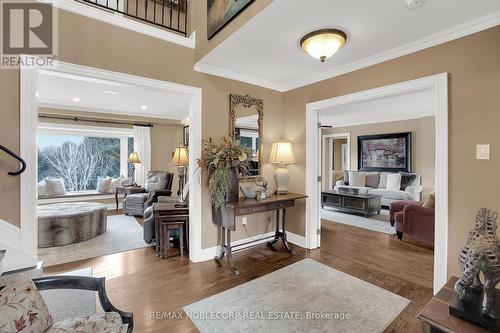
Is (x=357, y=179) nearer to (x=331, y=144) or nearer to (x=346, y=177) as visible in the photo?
(x=346, y=177)

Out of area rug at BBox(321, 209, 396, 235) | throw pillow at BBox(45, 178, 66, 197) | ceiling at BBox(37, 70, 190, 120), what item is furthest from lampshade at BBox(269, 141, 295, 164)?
throw pillow at BBox(45, 178, 66, 197)

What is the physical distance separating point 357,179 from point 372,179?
15.3 inches

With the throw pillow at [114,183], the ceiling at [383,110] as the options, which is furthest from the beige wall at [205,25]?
the throw pillow at [114,183]

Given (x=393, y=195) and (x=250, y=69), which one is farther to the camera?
(x=393, y=195)

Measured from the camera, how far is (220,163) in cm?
294

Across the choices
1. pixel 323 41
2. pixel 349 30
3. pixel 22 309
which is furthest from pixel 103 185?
pixel 349 30

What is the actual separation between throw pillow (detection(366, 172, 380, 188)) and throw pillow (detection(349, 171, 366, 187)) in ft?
0.34

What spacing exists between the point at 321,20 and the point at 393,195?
530 centimetres

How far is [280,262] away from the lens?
3.14 m

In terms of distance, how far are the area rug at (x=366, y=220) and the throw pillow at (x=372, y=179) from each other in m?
0.79

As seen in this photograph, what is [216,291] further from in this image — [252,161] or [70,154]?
[70,154]

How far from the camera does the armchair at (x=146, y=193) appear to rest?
5023mm

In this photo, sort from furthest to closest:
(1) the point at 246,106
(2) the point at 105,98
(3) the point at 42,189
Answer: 1. (3) the point at 42,189
2. (2) the point at 105,98
3. (1) the point at 246,106

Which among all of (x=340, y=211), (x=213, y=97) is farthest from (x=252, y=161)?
(x=340, y=211)
